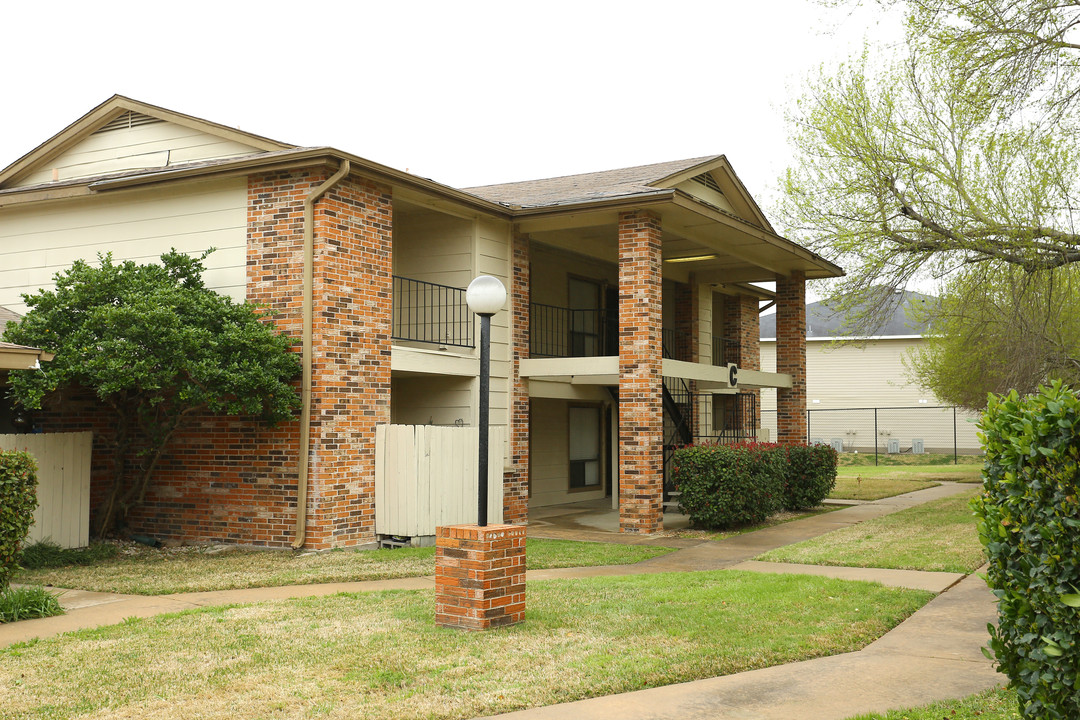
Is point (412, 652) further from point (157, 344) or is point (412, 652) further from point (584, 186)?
point (584, 186)

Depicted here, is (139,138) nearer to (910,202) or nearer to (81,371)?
(81,371)

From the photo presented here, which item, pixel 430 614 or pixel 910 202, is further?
pixel 910 202

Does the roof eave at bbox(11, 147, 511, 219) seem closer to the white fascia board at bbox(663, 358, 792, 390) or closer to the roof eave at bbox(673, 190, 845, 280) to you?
the roof eave at bbox(673, 190, 845, 280)

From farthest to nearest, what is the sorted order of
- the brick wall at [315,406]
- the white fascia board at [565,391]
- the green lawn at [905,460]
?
the green lawn at [905,460]
the white fascia board at [565,391]
the brick wall at [315,406]

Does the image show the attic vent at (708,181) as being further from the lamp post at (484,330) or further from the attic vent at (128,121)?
the lamp post at (484,330)

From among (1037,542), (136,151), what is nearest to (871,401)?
(136,151)

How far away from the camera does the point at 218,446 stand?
1263 cm

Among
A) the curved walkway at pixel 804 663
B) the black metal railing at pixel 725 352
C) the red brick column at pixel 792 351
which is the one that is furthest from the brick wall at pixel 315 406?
the black metal railing at pixel 725 352

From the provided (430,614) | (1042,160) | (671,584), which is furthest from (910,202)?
(430,614)

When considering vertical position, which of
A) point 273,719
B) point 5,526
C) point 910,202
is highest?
point 910,202

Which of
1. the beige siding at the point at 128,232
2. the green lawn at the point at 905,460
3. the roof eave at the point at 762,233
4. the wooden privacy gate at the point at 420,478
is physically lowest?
the green lawn at the point at 905,460

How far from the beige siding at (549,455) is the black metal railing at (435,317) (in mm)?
3519

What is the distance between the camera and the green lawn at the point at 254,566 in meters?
9.59

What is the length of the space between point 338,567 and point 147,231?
606 cm
